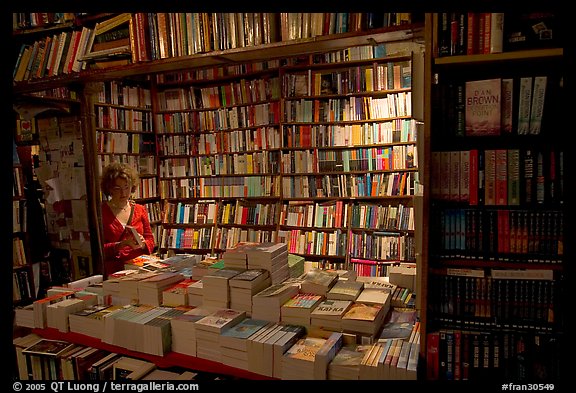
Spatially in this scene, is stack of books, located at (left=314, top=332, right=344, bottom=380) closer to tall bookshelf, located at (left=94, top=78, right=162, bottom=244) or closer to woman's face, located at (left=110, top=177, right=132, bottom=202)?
woman's face, located at (left=110, top=177, right=132, bottom=202)

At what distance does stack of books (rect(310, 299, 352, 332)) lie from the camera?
1831 millimetres

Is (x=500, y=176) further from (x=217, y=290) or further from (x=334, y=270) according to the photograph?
(x=217, y=290)

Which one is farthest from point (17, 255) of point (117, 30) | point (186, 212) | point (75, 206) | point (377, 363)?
point (377, 363)

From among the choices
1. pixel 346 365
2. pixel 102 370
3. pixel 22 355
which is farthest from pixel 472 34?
pixel 22 355

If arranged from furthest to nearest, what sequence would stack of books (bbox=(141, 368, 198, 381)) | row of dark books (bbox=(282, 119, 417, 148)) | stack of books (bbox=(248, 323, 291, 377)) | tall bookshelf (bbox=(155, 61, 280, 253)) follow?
tall bookshelf (bbox=(155, 61, 280, 253)) < row of dark books (bbox=(282, 119, 417, 148)) < stack of books (bbox=(141, 368, 198, 381)) < stack of books (bbox=(248, 323, 291, 377))

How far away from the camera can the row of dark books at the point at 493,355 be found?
1.52 m

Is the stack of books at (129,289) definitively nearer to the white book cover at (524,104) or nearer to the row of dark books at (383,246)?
the white book cover at (524,104)

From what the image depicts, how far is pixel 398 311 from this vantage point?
2.13 m

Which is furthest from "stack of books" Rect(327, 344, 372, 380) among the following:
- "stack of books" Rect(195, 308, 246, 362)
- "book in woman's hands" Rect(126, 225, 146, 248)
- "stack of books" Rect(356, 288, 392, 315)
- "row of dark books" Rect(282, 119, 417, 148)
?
"row of dark books" Rect(282, 119, 417, 148)

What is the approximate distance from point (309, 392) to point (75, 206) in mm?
2548

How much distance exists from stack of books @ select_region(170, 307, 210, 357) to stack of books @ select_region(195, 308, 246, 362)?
0.03 m

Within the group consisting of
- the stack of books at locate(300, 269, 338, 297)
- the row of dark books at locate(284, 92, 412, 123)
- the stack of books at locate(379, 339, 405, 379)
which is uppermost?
the row of dark books at locate(284, 92, 412, 123)

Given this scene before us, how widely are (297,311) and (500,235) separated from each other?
956 mm

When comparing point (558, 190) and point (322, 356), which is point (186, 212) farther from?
point (558, 190)
